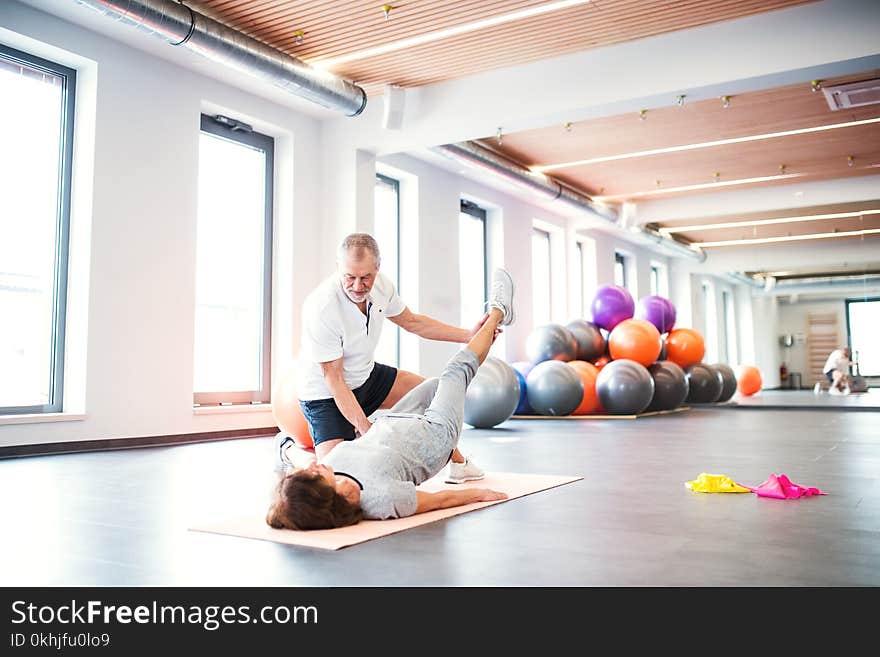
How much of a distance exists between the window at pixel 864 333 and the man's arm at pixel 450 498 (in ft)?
23.8

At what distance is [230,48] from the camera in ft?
17.4

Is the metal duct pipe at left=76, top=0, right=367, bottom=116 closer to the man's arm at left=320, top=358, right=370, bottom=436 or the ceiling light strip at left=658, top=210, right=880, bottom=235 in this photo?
the man's arm at left=320, top=358, right=370, bottom=436

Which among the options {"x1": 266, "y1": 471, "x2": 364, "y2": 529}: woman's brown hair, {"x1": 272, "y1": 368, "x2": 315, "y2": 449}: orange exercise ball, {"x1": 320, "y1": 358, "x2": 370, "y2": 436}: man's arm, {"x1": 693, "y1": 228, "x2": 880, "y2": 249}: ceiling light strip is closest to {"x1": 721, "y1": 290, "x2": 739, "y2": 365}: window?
{"x1": 693, "y1": 228, "x2": 880, "y2": 249}: ceiling light strip

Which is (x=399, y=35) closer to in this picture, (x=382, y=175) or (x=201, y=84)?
(x=201, y=84)

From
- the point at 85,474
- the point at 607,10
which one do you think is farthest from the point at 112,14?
the point at 607,10

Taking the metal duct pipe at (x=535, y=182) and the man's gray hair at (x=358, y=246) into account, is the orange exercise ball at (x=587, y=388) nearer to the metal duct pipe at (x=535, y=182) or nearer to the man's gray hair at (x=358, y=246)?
the metal duct pipe at (x=535, y=182)

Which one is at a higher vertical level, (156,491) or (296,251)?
(296,251)

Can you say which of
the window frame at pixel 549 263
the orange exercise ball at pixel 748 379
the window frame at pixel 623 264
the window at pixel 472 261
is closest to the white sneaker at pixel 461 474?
the window at pixel 472 261

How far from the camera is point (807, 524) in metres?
2.37

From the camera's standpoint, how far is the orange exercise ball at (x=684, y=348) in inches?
387

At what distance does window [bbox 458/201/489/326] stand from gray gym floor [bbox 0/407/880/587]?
5.47 meters

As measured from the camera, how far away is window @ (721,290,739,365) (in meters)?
11.3

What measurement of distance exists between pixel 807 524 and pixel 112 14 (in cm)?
456
